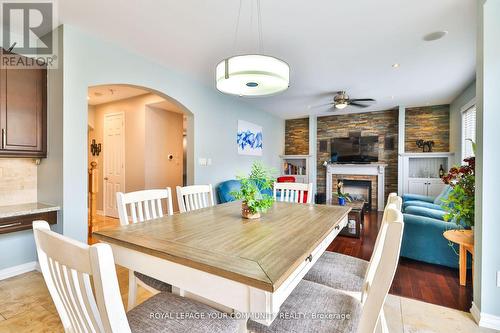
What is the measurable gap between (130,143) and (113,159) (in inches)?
24.8

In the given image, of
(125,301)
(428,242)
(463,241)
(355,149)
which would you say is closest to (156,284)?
(125,301)

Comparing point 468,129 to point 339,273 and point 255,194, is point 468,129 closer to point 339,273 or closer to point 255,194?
point 339,273

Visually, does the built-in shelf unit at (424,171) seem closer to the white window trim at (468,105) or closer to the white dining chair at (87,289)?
the white window trim at (468,105)

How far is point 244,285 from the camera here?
0.86m

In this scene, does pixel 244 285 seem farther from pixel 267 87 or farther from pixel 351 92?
pixel 351 92

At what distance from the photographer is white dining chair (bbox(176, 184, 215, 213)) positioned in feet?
6.84

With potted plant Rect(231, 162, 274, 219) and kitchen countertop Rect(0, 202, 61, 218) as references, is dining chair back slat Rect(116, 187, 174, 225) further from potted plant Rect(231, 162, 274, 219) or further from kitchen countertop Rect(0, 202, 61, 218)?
kitchen countertop Rect(0, 202, 61, 218)

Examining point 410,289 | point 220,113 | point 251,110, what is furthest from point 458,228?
point 251,110

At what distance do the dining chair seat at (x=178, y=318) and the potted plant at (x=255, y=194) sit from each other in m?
0.69

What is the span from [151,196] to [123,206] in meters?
0.26

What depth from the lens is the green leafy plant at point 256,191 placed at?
1.68 m

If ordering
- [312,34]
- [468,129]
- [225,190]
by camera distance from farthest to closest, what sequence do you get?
[468,129] → [225,190] → [312,34]

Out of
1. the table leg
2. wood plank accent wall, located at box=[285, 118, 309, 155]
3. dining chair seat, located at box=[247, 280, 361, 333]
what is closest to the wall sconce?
wood plank accent wall, located at box=[285, 118, 309, 155]

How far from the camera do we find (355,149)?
6.48m
